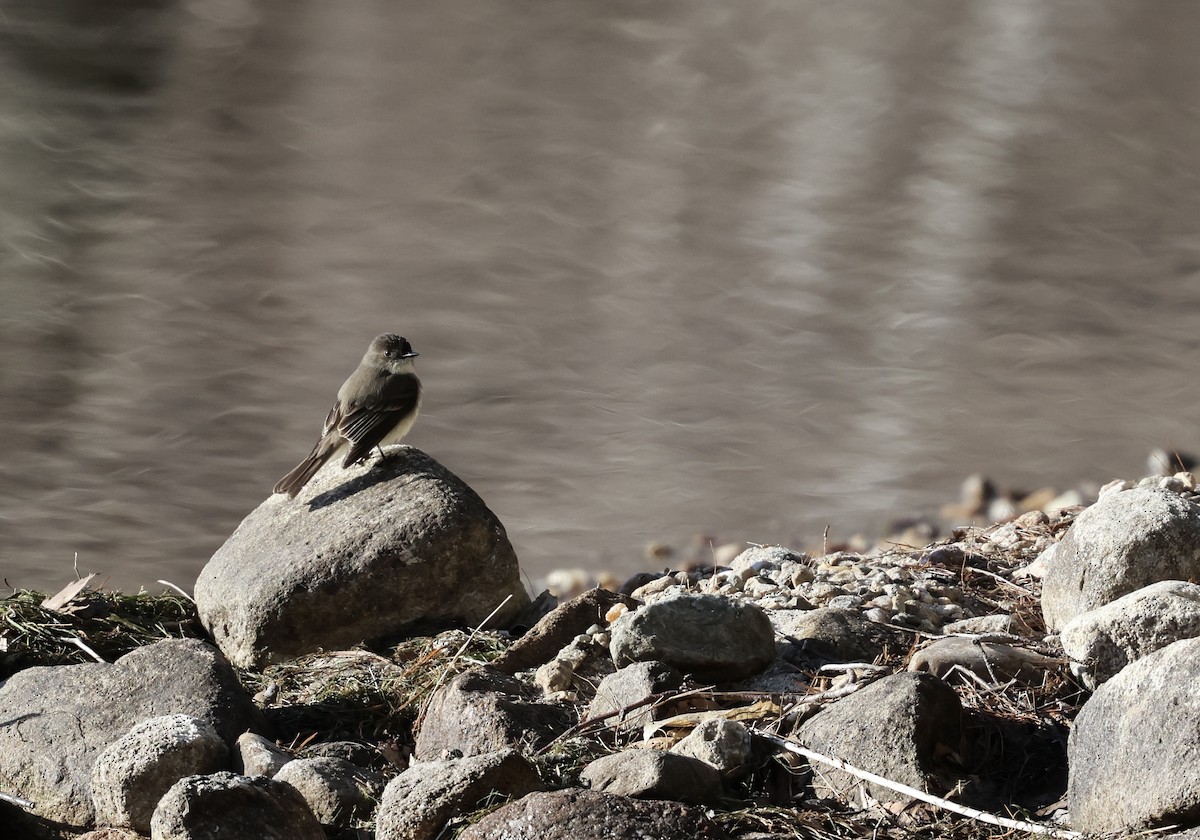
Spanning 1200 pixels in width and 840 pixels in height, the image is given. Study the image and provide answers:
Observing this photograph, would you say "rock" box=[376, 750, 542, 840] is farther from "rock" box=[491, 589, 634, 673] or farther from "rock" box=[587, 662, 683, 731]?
"rock" box=[491, 589, 634, 673]

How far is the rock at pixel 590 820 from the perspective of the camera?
2670 mm

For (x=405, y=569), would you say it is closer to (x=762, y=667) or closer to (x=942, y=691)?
(x=762, y=667)

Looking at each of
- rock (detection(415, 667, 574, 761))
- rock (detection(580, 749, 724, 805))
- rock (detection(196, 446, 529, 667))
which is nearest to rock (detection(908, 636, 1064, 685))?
rock (detection(580, 749, 724, 805))

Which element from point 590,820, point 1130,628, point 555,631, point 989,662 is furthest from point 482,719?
point 1130,628

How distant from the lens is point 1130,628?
3.08 metres

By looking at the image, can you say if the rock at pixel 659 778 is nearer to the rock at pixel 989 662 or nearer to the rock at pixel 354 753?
the rock at pixel 989 662

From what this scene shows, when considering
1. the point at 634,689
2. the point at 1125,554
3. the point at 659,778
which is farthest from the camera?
the point at 1125,554

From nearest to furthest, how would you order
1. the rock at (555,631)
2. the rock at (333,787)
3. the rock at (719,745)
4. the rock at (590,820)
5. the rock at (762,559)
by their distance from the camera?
the rock at (590,820) < the rock at (719,745) < the rock at (333,787) < the rock at (555,631) < the rock at (762,559)

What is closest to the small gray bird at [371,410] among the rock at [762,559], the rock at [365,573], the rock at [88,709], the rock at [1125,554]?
the rock at [365,573]

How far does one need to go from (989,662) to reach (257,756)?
6.12 ft

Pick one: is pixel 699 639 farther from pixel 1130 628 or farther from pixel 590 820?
pixel 1130 628

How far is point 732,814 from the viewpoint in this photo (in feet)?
9.30

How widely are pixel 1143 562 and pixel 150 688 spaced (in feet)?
9.17

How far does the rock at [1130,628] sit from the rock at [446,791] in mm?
1322
